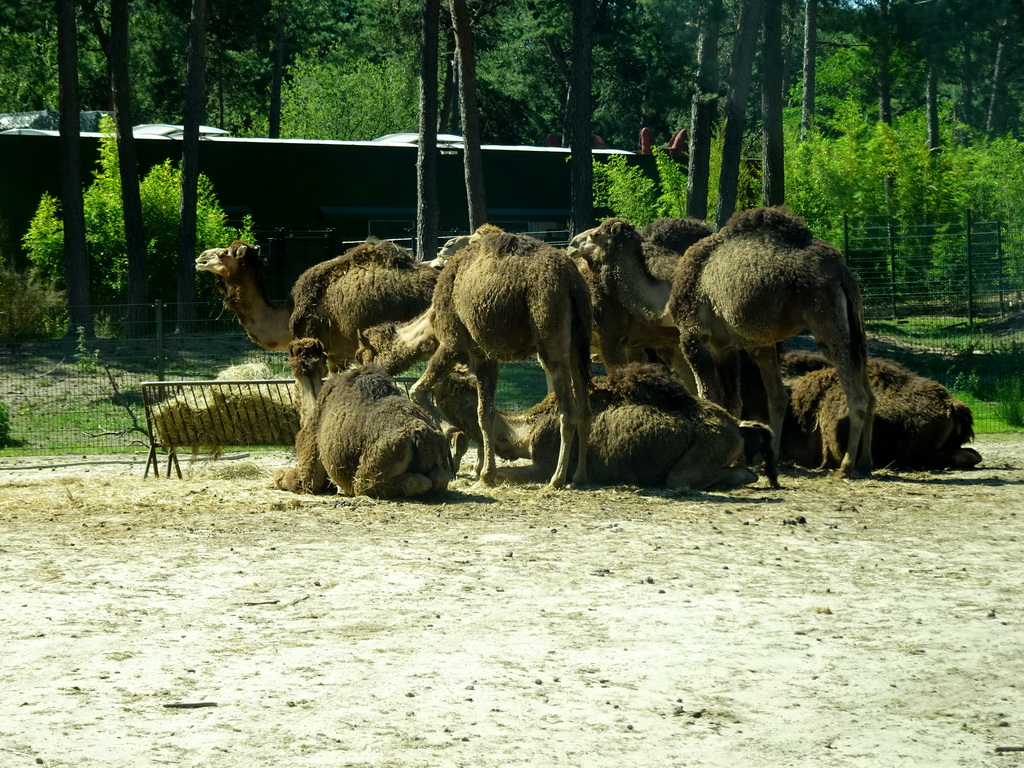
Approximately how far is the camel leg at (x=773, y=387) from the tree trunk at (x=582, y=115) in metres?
10.8

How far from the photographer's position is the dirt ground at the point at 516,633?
5.06 m

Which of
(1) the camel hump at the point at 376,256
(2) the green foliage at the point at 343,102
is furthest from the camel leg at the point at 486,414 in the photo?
(2) the green foliage at the point at 343,102

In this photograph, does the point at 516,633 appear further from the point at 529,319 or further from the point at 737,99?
the point at 737,99

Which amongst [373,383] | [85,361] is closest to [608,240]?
[373,383]

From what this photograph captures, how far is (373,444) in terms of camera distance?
10602 mm

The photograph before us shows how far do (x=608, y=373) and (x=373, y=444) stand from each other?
293 cm

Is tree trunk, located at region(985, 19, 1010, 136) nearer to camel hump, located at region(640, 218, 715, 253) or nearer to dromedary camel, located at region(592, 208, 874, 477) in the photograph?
camel hump, located at region(640, 218, 715, 253)

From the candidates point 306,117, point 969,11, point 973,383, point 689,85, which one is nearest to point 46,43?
point 306,117

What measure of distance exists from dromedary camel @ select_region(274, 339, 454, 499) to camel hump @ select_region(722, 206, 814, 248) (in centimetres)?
357

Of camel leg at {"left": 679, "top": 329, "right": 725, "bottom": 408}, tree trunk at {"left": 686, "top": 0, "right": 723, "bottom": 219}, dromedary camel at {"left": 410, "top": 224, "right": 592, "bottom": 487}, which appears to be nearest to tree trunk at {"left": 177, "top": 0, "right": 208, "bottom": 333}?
tree trunk at {"left": 686, "top": 0, "right": 723, "bottom": 219}

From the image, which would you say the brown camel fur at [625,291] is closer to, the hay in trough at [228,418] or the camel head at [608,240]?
the camel head at [608,240]

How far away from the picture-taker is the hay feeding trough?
13.1 metres

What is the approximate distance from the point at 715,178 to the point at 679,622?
2756 cm

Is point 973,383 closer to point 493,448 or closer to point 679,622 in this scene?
point 493,448
